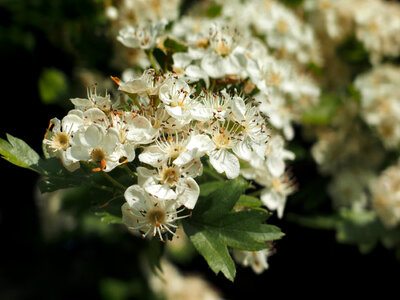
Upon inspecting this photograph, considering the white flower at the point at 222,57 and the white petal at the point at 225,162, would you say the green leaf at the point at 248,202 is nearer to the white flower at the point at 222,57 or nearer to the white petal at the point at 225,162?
the white petal at the point at 225,162

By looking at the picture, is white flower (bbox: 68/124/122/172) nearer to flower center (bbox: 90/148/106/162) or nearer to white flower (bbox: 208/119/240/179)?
flower center (bbox: 90/148/106/162)

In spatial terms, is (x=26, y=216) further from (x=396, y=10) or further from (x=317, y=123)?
(x=396, y=10)

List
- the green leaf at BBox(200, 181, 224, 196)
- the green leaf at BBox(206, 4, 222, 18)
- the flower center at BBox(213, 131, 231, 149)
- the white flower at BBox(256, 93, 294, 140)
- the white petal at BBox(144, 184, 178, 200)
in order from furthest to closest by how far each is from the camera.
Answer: the green leaf at BBox(206, 4, 222, 18), the white flower at BBox(256, 93, 294, 140), the green leaf at BBox(200, 181, 224, 196), the flower center at BBox(213, 131, 231, 149), the white petal at BBox(144, 184, 178, 200)

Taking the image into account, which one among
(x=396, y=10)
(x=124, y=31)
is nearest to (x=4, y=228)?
(x=124, y=31)

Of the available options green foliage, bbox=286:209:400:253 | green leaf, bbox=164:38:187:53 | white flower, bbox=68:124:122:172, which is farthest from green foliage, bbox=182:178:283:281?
green foliage, bbox=286:209:400:253

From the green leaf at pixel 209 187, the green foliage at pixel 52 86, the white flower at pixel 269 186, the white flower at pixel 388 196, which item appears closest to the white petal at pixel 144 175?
the green leaf at pixel 209 187

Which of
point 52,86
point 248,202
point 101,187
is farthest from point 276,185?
point 52,86
